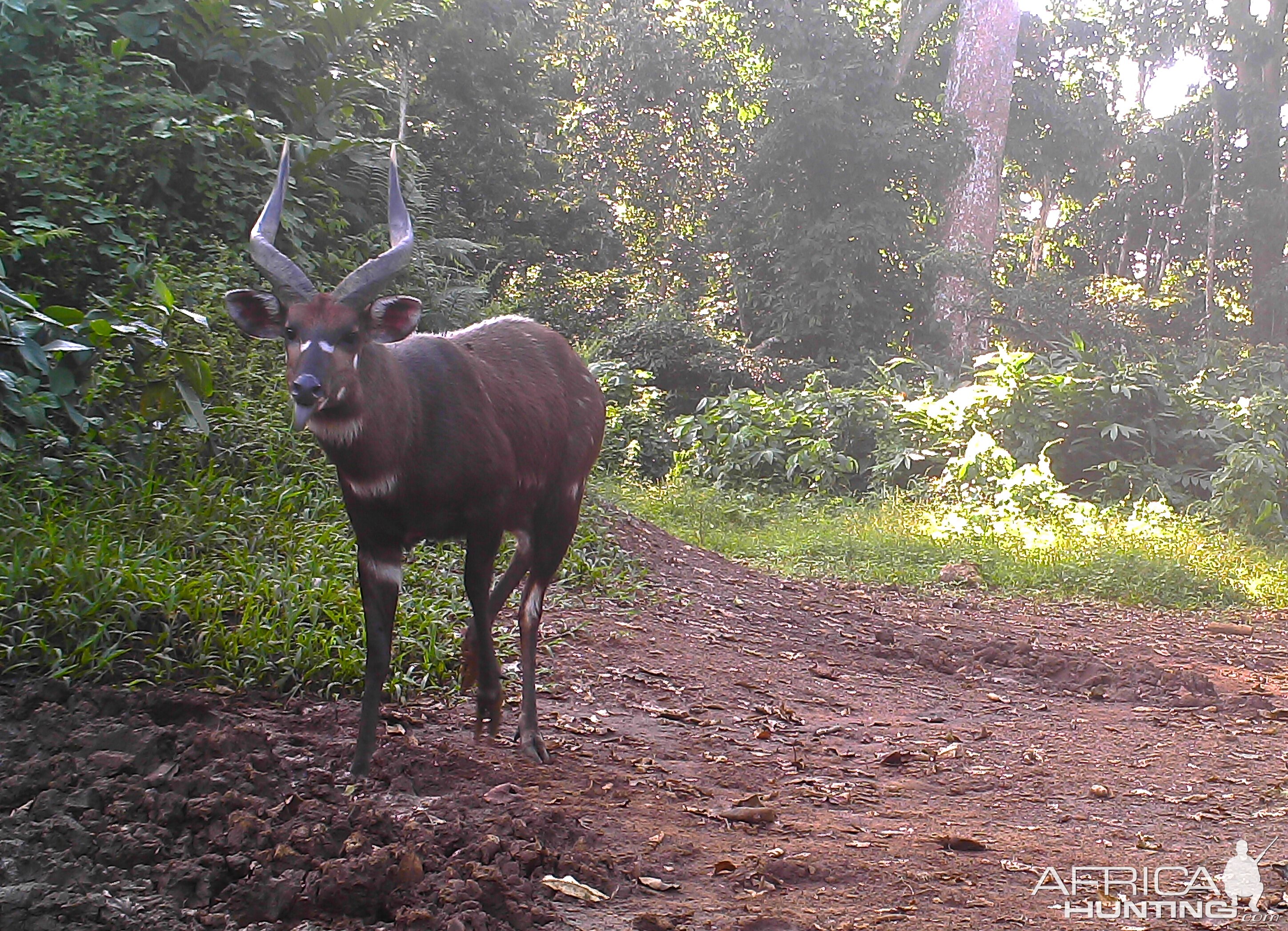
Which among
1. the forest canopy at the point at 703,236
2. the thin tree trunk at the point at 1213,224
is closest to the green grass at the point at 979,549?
the forest canopy at the point at 703,236

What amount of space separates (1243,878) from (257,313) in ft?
10.7

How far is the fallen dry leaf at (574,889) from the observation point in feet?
9.17

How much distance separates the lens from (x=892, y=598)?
8398 mm

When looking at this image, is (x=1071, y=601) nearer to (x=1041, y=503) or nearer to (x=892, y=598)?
(x=892, y=598)

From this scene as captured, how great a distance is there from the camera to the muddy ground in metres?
2.63

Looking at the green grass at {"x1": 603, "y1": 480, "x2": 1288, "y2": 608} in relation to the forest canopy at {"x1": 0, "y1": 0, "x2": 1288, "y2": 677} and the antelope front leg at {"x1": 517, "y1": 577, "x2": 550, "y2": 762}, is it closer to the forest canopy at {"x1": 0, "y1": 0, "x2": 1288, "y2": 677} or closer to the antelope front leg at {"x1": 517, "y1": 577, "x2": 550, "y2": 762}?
the forest canopy at {"x1": 0, "y1": 0, "x2": 1288, "y2": 677}

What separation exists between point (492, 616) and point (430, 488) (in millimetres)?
673

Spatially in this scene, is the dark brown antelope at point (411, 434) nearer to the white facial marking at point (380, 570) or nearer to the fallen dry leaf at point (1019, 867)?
the white facial marking at point (380, 570)

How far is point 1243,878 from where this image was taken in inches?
115

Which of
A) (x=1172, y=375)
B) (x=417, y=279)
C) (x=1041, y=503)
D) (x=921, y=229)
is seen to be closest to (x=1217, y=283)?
(x=921, y=229)

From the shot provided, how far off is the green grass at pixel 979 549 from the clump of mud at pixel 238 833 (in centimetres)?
604

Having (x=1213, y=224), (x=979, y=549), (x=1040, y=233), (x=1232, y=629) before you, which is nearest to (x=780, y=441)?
(x=979, y=549)

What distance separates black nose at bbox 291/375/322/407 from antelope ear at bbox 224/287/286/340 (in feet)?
0.95

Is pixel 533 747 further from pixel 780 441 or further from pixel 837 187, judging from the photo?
pixel 837 187
